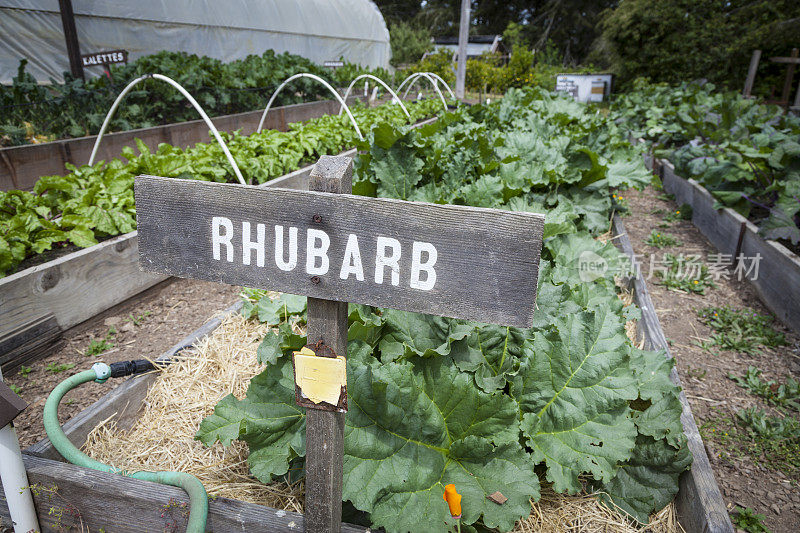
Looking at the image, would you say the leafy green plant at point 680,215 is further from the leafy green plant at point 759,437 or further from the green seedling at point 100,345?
the green seedling at point 100,345

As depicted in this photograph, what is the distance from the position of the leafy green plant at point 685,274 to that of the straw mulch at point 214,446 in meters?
3.05

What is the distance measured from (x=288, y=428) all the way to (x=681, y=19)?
853 inches

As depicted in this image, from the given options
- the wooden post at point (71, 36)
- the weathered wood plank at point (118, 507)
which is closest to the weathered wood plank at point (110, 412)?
the weathered wood plank at point (118, 507)

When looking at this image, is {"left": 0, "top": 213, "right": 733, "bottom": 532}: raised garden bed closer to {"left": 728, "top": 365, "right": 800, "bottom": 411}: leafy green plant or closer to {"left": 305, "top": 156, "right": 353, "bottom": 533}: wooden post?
{"left": 305, "top": 156, "right": 353, "bottom": 533}: wooden post

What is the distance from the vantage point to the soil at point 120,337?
107 inches

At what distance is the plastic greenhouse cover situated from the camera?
11.4 metres

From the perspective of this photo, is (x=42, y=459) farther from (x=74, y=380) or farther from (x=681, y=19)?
(x=681, y=19)

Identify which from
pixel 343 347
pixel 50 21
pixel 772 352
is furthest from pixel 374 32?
pixel 343 347

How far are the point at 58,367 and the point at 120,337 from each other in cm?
43

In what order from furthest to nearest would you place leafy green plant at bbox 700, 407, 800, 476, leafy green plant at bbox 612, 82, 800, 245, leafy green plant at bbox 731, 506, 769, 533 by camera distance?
leafy green plant at bbox 612, 82, 800, 245 < leafy green plant at bbox 700, 407, 800, 476 < leafy green plant at bbox 731, 506, 769, 533

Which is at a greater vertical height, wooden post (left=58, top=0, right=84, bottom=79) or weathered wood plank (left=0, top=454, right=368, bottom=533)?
wooden post (left=58, top=0, right=84, bottom=79)

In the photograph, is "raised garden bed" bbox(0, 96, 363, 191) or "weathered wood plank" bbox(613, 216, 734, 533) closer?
"weathered wood plank" bbox(613, 216, 734, 533)

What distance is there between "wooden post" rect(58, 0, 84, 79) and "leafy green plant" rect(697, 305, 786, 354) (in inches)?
338

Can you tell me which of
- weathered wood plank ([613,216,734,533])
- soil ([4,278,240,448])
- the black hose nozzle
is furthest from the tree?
the black hose nozzle
